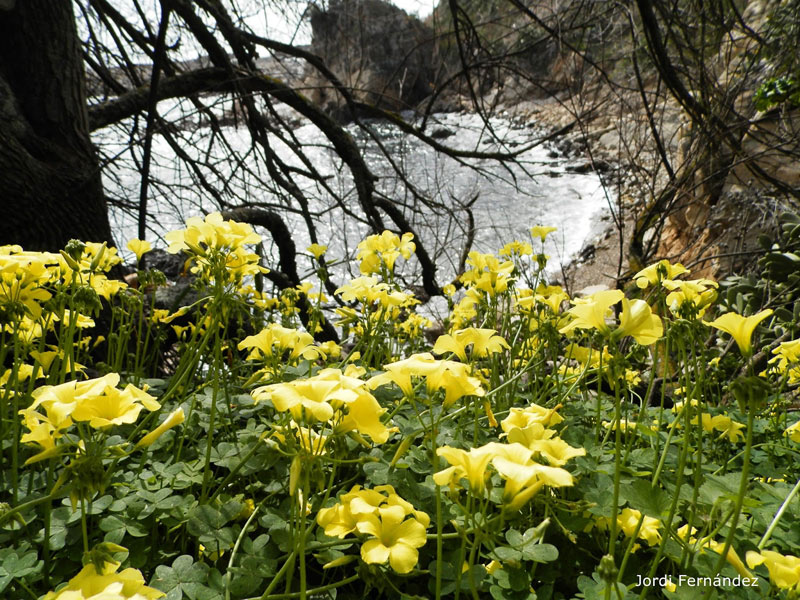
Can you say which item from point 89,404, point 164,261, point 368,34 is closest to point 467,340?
point 89,404

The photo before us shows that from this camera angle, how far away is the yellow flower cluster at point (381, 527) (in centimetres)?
62

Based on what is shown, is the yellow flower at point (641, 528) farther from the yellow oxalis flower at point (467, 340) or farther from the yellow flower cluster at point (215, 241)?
the yellow flower cluster at point (215, 241)

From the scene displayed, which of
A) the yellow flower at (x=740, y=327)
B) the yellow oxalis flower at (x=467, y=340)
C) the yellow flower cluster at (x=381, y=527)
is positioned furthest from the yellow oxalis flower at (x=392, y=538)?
the yellow flower at (x=740, y=327)

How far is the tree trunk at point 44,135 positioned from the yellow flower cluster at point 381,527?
183 cm

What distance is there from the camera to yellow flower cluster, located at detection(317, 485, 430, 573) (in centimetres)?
62

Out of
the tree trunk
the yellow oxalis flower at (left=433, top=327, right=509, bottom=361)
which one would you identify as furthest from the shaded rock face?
the yellow oxalis flower at (left=433, top=327, right=509, bottom=361)

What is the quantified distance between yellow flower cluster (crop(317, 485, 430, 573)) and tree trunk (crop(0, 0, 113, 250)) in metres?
1.83

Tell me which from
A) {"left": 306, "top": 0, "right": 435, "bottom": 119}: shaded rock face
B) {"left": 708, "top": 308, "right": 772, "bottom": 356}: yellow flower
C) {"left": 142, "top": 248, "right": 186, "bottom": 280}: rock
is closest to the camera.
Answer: {"left": 708, "top": 308, "right": 772, "bottom": 356}: yellow flower

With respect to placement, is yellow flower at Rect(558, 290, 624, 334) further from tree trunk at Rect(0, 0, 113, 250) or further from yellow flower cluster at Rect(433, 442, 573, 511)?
tree trunk at Rect(0, 0, 113, 250)

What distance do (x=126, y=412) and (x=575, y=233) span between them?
351 inches

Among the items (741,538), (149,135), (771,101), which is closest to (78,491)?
(741,538)

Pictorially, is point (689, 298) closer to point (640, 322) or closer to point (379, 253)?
point (640, 322)

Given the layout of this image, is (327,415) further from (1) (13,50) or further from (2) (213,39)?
(2) (213,39)

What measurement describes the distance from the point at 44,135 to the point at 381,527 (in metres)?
2.23
